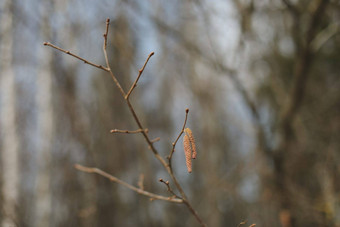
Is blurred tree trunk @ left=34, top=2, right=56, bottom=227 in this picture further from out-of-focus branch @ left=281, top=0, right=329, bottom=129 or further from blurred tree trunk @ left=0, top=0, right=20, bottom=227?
out-of-focus branch @ left=281, top=0, right=329, bottom=129

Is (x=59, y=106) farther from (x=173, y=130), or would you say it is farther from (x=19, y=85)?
(x=173, y=130)

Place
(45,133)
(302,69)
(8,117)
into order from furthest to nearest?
(45,133) → (8,117) → (302,69)

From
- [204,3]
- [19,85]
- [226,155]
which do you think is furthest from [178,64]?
[226,155]

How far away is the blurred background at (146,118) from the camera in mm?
3230

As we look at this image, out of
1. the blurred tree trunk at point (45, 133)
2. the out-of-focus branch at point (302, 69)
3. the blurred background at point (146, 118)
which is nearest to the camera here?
the out-of-focus branch at point (302, 69)

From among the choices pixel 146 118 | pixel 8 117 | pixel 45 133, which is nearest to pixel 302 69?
pixel 146 118

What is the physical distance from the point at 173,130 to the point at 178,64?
5.62 metres

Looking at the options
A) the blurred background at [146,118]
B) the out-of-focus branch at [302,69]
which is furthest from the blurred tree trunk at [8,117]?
the out-of-focus branch at [302,69]

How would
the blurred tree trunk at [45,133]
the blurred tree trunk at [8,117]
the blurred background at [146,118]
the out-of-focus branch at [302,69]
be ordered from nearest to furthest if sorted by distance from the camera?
the out-of-focus branch at [302,69]
the blurred background at [146,118]
the blurred tree trunk at [8,117]
the blurred tree trunk at [45,133]

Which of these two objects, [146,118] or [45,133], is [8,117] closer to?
[45,133]

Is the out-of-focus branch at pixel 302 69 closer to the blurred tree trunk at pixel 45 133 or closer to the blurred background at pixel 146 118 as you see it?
the blurred background at pixel 146 118

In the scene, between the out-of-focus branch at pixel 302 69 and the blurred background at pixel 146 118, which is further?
the blurred background at pixel 146 118

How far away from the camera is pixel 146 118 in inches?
251

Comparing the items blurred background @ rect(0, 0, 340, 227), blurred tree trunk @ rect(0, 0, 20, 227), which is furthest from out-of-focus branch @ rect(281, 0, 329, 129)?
blurred tree trunk @ rect(0, 0, 20, 227)
